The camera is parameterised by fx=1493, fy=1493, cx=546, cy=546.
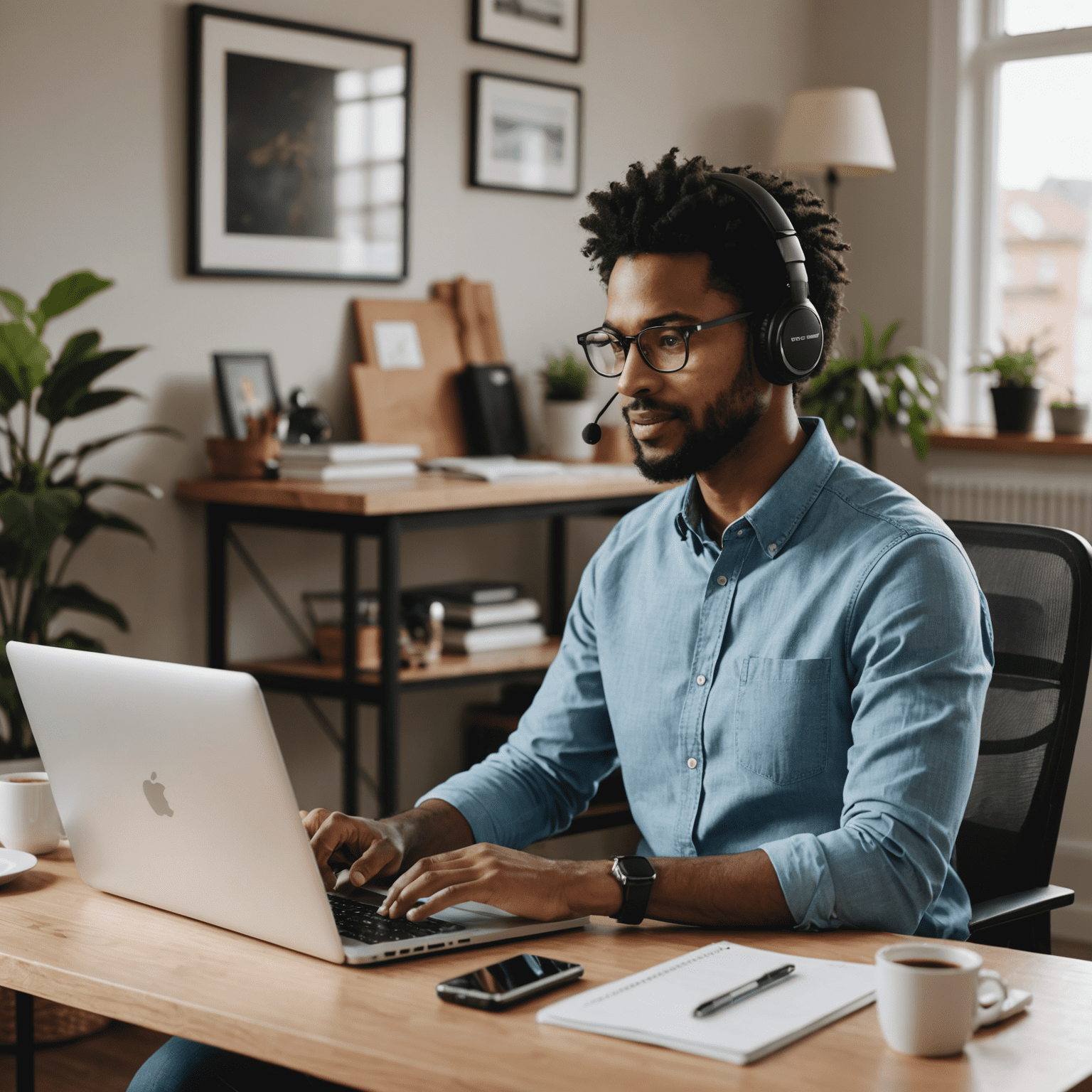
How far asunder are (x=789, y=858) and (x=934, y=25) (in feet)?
11.3

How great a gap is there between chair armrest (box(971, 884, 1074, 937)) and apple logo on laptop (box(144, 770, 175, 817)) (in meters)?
0.84

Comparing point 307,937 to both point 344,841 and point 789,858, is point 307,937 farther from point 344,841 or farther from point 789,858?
point 789,858

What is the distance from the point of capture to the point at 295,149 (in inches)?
122

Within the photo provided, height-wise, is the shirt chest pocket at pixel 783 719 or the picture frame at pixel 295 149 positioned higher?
the picture frame at pixel 295 149

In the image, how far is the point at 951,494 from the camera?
4.04m

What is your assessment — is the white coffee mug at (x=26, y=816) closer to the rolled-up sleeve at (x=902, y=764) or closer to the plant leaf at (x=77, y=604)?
the rolled-up sleeve at (x=902, y=764)

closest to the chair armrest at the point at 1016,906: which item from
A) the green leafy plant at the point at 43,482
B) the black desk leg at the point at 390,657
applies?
the black desk leg at the point at 390,657

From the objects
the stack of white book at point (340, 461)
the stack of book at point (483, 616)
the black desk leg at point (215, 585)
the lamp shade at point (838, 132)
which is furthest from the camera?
the lamp shade at point (838, 132)

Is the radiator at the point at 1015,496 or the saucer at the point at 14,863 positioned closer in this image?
the saucer at the point at 14,863

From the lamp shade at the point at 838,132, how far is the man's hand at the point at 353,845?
2.90m

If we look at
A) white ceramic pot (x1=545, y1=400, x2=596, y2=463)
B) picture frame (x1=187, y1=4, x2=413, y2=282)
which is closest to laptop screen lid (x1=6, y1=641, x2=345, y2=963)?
picture frame (x1=187, y1=4, x2=413, y2=282)

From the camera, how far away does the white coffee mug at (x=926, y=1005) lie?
38.0 inches

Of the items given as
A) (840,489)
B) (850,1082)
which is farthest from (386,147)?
(850,1082)

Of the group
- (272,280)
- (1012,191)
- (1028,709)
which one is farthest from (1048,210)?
(1028,709)
